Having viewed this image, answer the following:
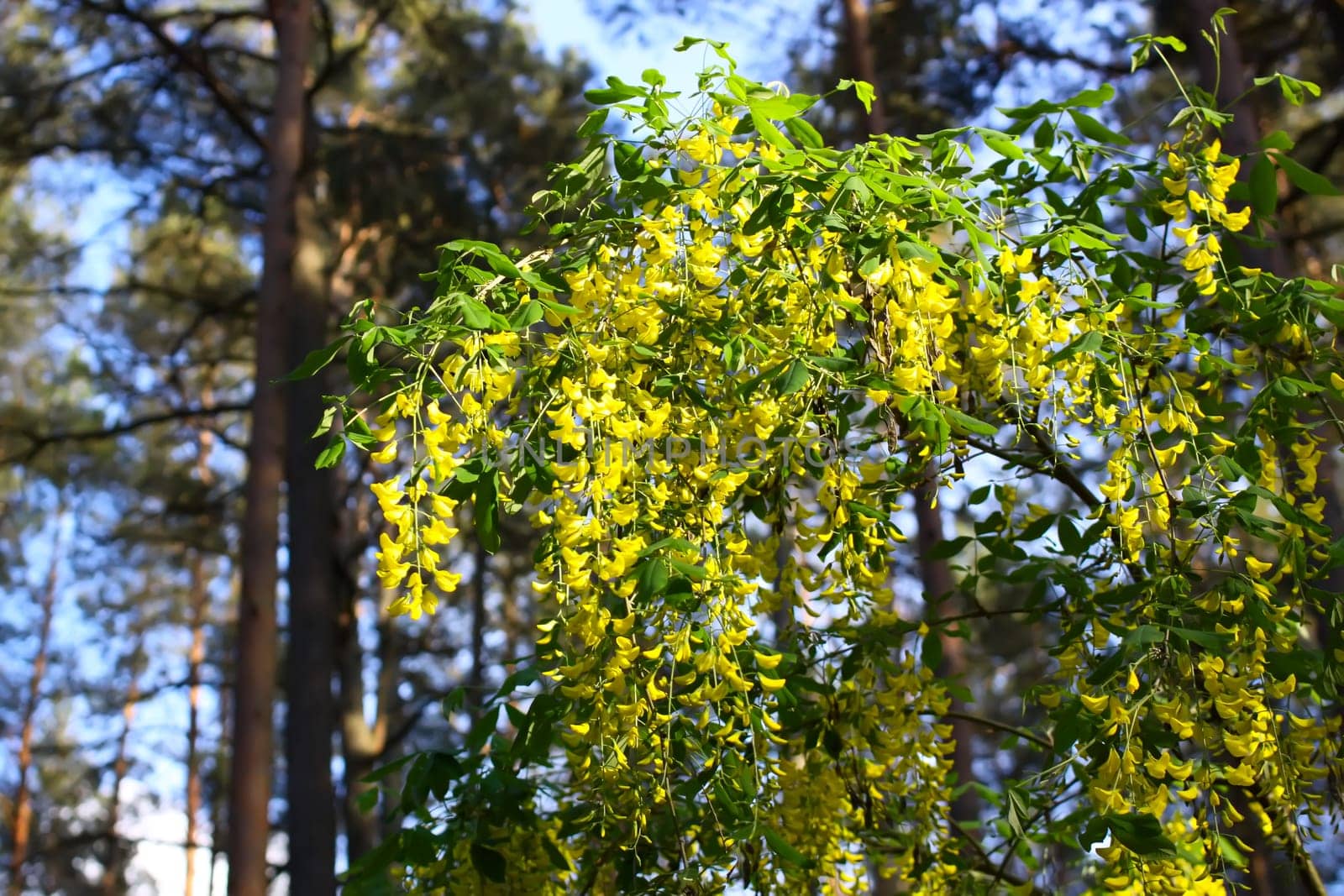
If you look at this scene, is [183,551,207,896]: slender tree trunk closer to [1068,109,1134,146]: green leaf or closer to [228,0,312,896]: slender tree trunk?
[228,0,312,896]: slender tree trunk

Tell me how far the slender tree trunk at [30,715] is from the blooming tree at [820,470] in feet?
58.7

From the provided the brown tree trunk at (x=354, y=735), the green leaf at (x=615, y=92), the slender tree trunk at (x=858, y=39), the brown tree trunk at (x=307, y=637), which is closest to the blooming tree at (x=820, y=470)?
the green leaf at (x=615, y=92)

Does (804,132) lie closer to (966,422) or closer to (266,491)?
(966,422)

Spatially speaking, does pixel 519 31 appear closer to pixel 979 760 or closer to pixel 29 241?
pixel 29 241

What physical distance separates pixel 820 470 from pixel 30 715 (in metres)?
19.2

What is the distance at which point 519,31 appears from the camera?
11641 millimetres

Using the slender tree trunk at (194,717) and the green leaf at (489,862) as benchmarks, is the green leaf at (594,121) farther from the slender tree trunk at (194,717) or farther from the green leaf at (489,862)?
the slender tree trunk at (194,717)

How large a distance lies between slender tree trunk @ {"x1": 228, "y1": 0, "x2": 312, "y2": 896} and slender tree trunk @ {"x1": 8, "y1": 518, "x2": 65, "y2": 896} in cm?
1321

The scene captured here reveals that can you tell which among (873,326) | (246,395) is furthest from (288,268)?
(246,395)

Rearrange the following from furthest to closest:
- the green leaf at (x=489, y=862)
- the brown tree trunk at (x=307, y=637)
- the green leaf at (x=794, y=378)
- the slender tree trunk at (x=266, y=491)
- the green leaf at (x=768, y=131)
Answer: the brown tree trunk at (x=307, y=637) → the slender tree trunk at (x=266, y=491) → the green leaf at (x=489, y=862) → the green leaf at (x=768, y=131) → the green leaf at (x=794, y=378)

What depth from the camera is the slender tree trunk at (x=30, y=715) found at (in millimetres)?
17906

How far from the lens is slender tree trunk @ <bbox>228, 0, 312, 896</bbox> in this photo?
6.43 m

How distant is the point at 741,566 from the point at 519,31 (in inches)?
402

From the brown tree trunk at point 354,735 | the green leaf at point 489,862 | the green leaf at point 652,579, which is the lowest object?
the green leaf at point 489,862
